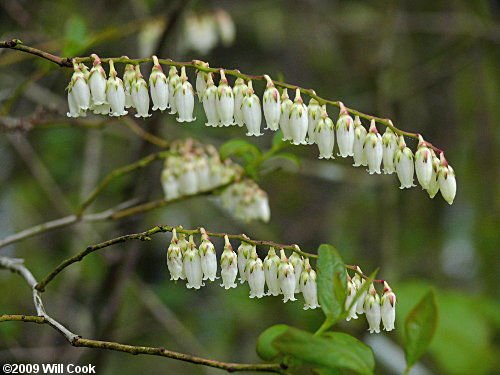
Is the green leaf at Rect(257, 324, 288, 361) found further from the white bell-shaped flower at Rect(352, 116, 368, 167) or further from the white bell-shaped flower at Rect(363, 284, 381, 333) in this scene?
the white bell-shaped flower at Rect(352, 116, 368, 167)

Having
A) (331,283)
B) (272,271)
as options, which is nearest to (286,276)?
(272,271)

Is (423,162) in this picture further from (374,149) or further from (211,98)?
(211,98)

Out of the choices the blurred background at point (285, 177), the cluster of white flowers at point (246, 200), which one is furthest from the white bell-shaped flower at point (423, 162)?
the blurred background at point (285, 177)

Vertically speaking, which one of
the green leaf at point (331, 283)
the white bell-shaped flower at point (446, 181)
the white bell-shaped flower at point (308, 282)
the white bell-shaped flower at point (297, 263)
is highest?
the white bell-shaped flower at point (446, 181)

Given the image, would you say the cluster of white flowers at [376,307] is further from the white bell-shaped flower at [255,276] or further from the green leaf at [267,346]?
the green leaf at [267,346]

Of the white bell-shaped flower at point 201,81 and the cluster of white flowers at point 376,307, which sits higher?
the white bell-shaped flower at point 201,81

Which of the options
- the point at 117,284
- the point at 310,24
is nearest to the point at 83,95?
the point at 117,284
